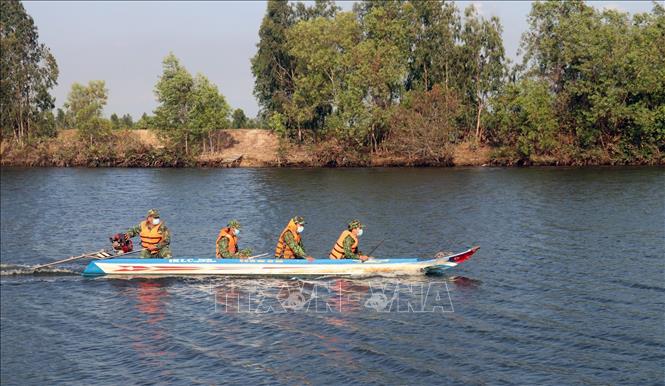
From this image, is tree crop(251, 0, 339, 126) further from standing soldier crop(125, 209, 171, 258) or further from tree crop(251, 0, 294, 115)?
standing soldier crop(125, 209, 171, 258)

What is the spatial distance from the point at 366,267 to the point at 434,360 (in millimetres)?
11683

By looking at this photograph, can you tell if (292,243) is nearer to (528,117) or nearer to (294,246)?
(294,246)

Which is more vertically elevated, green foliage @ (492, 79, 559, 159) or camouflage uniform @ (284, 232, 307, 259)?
green foliage @ (492, 79, 559, 159)

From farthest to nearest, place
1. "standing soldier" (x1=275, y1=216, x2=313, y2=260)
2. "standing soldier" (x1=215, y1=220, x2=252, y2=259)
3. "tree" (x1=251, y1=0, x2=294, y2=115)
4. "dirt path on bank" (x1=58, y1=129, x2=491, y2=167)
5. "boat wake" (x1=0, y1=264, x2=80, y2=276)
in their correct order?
"tree" (x1=251, y1=0, x2=294, y2=115), "dirt path on bank" (x1=58, y1=129, x2=491, y2=167), "boat wake" (x1=0, y1=264, x2=80, y2=276), "standing soldier" (x1=215, y1=220, x2=252, y2=259), "standing soldier" (x1=275, y1=216, x2=313, y2=260)

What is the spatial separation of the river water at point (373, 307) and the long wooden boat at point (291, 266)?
560mm

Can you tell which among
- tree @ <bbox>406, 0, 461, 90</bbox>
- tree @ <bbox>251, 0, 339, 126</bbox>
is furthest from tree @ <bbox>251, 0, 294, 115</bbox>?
tree @ <bbox>406, 0, 461, 90</bbox>

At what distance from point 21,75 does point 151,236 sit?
84.6 metres

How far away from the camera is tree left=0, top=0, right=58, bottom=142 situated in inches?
4493

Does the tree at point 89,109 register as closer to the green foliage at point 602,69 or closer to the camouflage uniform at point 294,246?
the green foliage at point 602,69

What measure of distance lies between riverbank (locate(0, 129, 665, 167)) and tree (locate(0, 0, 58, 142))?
12.5ft

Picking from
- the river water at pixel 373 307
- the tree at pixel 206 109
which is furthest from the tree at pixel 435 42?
the river water at pixel 373 307

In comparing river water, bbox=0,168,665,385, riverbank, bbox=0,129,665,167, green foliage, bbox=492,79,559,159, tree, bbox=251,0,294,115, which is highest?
tree, bbox=251,0,294,115

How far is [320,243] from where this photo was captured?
163 feet

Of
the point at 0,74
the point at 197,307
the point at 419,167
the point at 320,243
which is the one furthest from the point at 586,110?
the point at 0,74
